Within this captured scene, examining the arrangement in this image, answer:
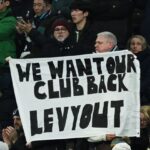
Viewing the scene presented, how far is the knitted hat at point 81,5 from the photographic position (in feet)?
37.3

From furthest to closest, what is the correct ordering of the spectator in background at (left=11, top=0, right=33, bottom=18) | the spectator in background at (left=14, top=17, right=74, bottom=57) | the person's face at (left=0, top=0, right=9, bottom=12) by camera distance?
the spectator in background at (left=11, top=0, right=33, bottom=18) < the person's face at (left=0, top=0, right=9, bottom=12) < the spectator in background at (left=14, top=17, right=74, bottom=57)

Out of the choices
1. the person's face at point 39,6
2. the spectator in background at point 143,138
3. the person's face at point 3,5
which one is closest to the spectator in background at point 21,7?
the person's face at point 39,6

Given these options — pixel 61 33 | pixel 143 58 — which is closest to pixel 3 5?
pixel 61 33

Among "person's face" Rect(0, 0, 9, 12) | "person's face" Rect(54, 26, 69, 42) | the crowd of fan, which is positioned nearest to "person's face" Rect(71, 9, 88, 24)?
the crowd of fan

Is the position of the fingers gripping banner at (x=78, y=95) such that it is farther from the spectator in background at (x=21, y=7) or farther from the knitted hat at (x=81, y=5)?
the spectator in background at (x=21, y=7)

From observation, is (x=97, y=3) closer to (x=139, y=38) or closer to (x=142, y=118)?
(x=139, y=38)

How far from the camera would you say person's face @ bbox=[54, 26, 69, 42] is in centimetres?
1070

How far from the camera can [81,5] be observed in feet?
37.6

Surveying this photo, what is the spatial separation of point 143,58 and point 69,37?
1033 millimetres

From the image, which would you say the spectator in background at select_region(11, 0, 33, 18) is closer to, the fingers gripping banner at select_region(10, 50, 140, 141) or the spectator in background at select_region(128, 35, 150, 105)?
the spectator in background at select_region(128, 35, 150, 105)

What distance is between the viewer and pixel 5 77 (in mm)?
11195

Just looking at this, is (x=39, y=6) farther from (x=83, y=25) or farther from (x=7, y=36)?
(x=83, y=25)

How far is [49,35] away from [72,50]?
0.97 meters

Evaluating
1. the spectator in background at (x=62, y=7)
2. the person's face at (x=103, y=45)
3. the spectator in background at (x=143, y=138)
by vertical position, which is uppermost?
the spectator in background at (x=62, y=7)
